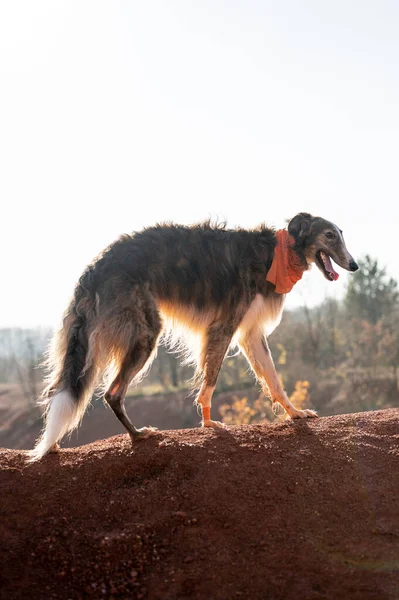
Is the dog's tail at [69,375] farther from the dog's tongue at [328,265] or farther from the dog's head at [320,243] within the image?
the dog's tongue at [328,265]

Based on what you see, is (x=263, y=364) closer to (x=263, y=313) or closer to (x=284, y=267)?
(x=263, y=313)

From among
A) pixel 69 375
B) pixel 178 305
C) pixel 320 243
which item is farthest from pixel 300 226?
pixel 69 375

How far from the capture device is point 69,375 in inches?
253

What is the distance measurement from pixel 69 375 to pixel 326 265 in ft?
13.4

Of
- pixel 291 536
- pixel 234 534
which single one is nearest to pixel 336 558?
pixel 291 536

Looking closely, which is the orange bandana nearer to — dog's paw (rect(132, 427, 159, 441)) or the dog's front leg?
the dog's front leg

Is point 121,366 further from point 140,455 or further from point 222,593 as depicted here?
point 222,593

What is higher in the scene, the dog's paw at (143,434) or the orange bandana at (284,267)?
the orange bandana at (284,267)

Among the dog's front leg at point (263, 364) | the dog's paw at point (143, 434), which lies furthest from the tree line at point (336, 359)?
the dog's paw at point (143, 434)

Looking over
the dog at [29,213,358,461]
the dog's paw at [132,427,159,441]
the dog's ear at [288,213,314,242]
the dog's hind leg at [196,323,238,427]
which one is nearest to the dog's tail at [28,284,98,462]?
the dog at [29,213,358,461]

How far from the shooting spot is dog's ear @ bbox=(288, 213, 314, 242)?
27.6ft

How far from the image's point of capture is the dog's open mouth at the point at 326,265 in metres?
8.35

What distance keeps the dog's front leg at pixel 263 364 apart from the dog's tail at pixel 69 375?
2.71m

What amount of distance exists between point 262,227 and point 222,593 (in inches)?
224
